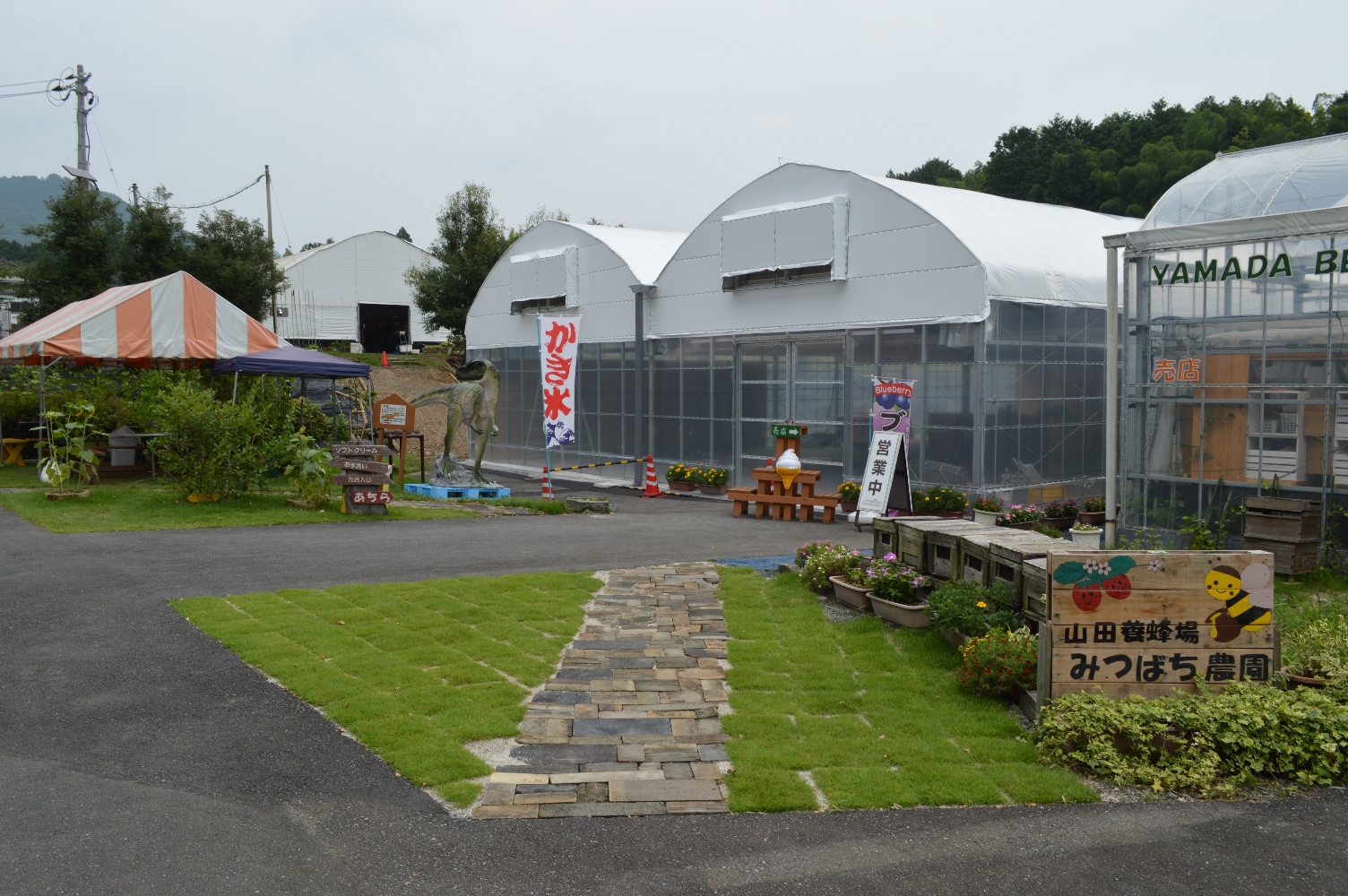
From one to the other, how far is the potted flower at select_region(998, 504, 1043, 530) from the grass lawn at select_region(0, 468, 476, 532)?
8.04m

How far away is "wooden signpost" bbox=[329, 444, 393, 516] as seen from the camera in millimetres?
15305

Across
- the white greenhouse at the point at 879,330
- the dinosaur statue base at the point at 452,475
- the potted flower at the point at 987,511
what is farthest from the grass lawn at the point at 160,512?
the potted flower at the point at 987,511

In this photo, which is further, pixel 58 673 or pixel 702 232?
pixel 702 232

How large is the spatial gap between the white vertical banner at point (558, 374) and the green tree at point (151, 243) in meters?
18.9

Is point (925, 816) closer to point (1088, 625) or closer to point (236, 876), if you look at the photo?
point (1088, 625)

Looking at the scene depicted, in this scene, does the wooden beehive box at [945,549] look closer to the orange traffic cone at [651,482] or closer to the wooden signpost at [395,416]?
the orange traffic cone at [651,482]

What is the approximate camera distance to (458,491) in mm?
18141

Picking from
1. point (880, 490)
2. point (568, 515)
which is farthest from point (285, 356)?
point (880, 490)

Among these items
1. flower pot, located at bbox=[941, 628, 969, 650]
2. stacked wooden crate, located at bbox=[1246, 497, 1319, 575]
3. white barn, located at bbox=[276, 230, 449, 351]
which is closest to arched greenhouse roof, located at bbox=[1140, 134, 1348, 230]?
stacked wooden crate, located at bbox=[1246, 497, 1319, 575]

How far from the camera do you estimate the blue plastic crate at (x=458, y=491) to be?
714 inches

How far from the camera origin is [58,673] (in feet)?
23.0

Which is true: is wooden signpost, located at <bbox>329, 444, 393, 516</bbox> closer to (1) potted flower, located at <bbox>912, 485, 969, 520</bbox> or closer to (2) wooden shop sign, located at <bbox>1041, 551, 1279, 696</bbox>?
(1) potted flower, located at <bbox>912, 485, 969, 520</bbox>

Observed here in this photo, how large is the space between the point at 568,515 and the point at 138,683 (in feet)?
31.7

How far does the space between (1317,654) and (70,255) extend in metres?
32.8
